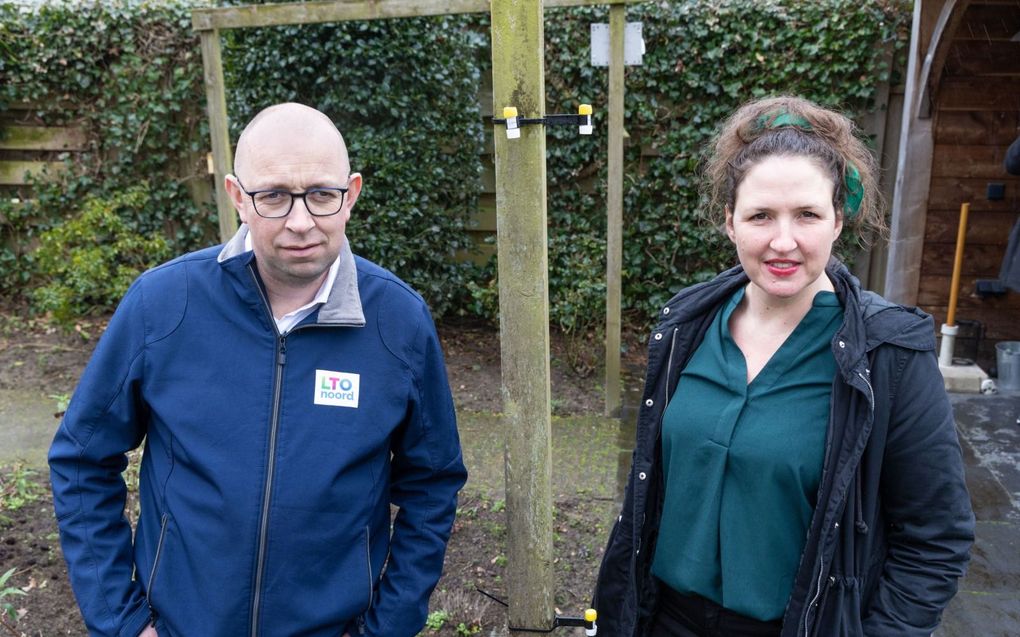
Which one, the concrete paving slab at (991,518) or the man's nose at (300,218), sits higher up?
the man's nose at (300,218)

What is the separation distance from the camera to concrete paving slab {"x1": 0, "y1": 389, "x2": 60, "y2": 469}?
4.39m

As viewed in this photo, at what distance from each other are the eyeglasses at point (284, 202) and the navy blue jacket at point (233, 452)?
0.40 feet

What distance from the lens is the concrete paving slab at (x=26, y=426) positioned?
4391mm

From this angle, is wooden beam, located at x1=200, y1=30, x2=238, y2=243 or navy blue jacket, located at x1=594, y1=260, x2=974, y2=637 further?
wooden beam, located at x1=200, y1=30, x2=238, y2=243

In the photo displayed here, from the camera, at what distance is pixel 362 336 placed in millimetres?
1730

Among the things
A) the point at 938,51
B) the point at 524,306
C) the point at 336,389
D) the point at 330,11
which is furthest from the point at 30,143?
the point at 938,51

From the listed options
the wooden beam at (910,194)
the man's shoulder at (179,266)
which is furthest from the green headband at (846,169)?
the wooden beam at (910,194)

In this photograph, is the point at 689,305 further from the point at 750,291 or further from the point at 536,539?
the point at 536,539

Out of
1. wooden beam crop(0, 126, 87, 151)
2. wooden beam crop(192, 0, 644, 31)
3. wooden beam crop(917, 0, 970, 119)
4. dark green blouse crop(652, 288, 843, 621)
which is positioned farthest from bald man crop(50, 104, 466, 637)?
wooden beam crop(0, 126, 87, 151)

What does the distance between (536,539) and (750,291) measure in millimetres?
1139

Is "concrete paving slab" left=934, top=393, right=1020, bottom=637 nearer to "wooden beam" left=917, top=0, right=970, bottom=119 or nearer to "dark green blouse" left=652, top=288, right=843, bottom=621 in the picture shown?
"dark green blouse" left=652, top=288, right=843, bottom=621

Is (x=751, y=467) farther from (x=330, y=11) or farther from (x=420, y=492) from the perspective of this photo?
(x=330, y=11)

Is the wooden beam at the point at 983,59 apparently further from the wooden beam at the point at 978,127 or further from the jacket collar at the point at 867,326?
the jacket collar at the point at 867,326

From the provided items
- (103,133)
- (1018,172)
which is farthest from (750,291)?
(103,133)
